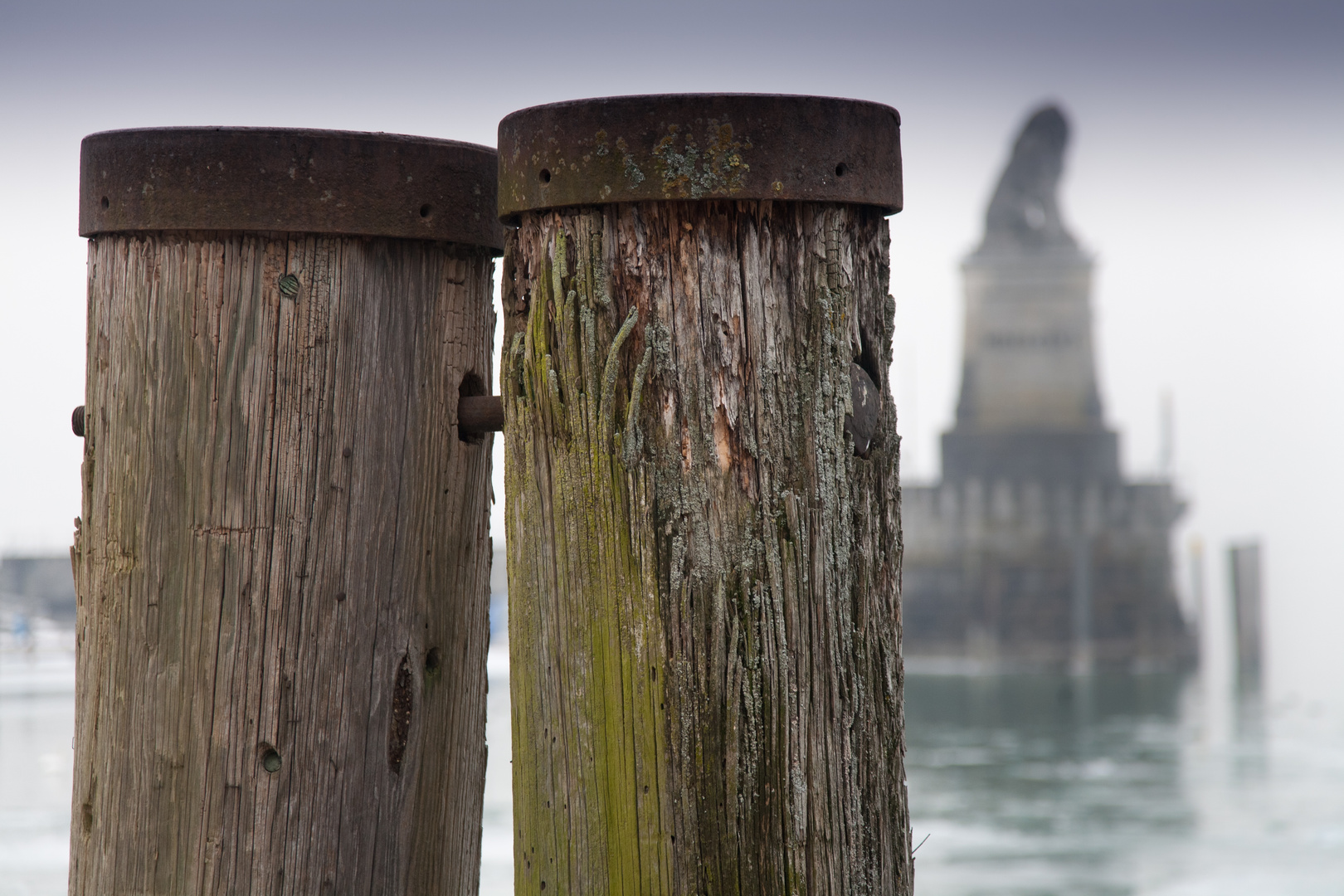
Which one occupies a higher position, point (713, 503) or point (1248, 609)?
point (713, 503)

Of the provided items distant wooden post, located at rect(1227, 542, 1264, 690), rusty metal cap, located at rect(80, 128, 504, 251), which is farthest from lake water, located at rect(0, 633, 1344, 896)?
rusty metal cap, located at rect(80, 128, 504, 251)

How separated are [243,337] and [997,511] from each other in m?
39.2

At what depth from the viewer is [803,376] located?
113cm

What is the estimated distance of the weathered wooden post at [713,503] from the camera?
3.64 ft

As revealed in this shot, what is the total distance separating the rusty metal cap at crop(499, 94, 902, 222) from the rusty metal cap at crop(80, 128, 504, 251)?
265 millimetres

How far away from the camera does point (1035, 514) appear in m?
39.2

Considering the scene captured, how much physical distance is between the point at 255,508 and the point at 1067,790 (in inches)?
878

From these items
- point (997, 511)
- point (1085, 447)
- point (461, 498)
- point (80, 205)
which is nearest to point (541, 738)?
point (461, 498)

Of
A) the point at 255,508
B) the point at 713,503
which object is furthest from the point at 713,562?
the point at 255,508

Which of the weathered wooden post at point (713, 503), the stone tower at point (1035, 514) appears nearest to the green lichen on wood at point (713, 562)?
the weathered wooden post at point (713, 503)

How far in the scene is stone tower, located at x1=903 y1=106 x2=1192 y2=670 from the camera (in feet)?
126

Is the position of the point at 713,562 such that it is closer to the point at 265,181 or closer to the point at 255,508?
the point at 255,508

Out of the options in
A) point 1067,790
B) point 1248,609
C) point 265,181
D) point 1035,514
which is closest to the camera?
point 265,181

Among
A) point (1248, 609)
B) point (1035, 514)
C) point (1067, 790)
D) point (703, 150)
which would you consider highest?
point (1035, 514)
